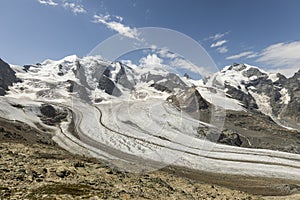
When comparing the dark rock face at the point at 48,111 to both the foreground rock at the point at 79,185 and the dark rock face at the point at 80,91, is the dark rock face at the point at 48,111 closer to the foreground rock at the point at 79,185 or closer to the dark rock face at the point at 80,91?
the dark rock face at the point at 80,91

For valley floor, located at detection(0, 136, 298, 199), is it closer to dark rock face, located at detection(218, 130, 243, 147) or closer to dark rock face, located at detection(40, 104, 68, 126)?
dark rock face, located at detection(218, 130, 243, 147)

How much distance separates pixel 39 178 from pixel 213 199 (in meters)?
12.3

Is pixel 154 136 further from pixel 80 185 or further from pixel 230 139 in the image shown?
pixel 80 185

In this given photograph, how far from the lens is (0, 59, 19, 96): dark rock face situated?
15232 cm

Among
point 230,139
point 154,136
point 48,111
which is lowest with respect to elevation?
point 154,136

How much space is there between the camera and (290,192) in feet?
118

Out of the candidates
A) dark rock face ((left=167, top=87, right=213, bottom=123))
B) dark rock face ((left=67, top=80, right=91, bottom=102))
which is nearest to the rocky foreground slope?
dark rock face ((left=167, top=87, right=213, bottom=123))

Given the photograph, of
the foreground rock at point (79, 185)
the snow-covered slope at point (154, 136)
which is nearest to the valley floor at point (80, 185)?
the foreground rock at point (79, 185)

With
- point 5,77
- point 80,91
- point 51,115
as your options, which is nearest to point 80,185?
point 51,115

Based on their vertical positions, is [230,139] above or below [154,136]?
above

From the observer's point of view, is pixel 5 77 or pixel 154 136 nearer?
pixel 154 136

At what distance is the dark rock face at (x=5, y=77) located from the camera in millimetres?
152325

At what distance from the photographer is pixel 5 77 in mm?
169250

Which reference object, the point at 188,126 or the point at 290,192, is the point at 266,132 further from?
the point at 290,192
